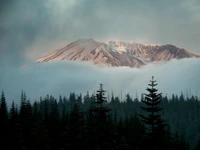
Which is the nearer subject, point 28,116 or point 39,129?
point 39,129

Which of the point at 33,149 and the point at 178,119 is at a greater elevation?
the point at 178,119

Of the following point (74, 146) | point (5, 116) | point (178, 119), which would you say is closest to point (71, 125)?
point (74, 146)

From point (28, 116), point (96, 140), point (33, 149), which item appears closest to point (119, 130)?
point (28, 116)

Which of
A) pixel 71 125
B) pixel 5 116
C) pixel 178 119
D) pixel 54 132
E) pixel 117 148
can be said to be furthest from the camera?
pixel 178 119

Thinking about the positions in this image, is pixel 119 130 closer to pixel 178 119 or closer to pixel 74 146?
pixel 74 146

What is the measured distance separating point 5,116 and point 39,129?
37.3 feet

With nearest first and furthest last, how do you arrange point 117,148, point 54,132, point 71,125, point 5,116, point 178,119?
1. point 71,125
2. point 117,148
3. point 5,116
4. point 54,132
5. point 178,119

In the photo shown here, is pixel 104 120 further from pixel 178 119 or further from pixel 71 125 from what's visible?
pixel 178 119

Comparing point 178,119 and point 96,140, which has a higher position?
point 178,119

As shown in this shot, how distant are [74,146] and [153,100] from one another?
1043 cm

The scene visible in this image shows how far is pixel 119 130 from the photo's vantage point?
85062mm

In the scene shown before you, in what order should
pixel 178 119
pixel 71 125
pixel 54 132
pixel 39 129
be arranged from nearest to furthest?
1. pixel 71 125
2. pixel 39 129
3. pixel 54 132
4. pixel 178 119

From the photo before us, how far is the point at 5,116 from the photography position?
66.5 metres

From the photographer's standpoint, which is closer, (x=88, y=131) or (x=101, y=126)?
(x=101, y=126)
